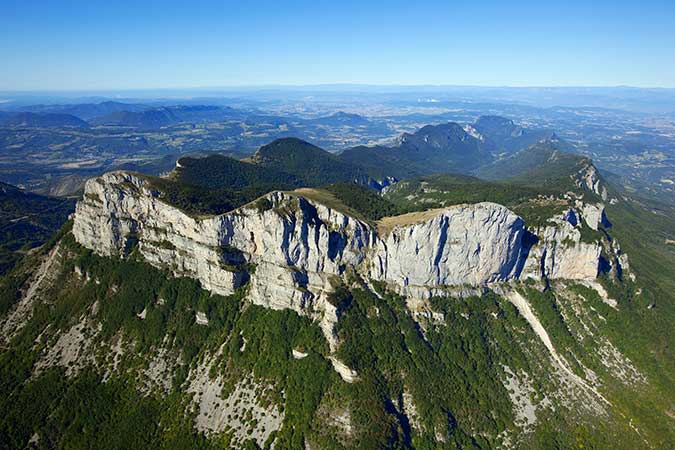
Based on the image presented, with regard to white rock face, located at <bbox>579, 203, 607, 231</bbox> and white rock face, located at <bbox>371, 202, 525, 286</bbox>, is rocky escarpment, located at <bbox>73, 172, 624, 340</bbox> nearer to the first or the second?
white rock face, located at <bbox>371, 202, 525, 286</bbox>

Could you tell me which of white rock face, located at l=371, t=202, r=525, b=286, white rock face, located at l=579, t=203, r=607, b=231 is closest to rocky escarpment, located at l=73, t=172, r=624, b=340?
white rock face, located at l=371, t=202, r=525, b=286

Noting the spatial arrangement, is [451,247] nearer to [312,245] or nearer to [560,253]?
[312,245]

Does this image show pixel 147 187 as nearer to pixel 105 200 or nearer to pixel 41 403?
pixel 105 200

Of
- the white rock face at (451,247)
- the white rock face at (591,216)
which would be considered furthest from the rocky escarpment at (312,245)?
the white rock face at (591,216)

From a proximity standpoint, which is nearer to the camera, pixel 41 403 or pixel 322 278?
pixel 41 403

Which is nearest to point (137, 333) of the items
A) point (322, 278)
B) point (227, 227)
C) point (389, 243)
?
point (227, 227)

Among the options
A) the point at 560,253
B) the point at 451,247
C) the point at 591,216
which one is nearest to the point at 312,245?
the point at 451,247
